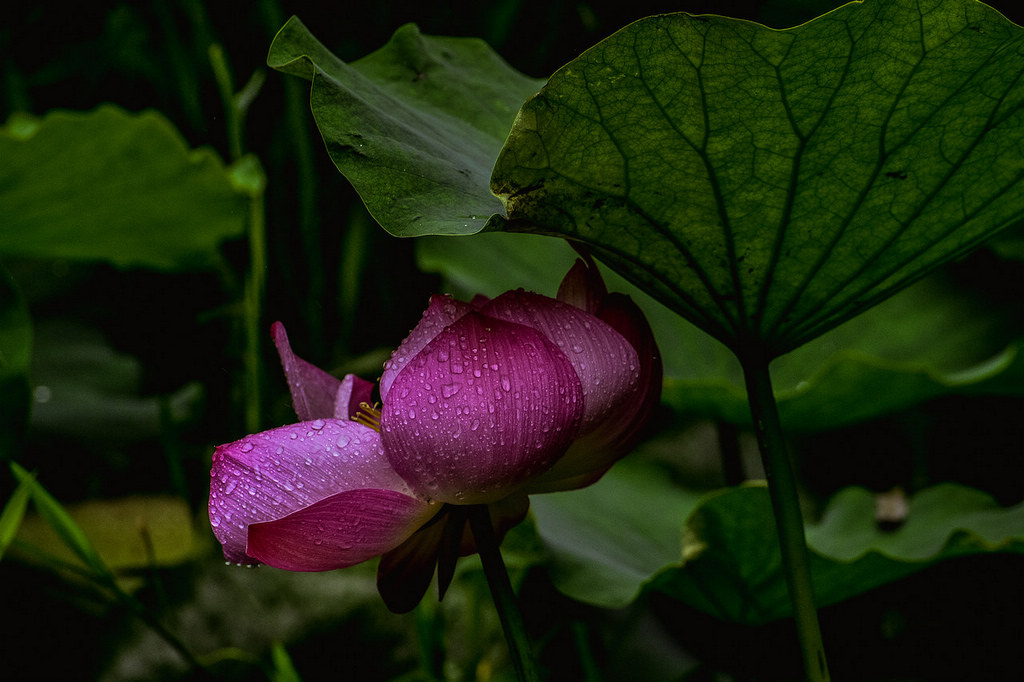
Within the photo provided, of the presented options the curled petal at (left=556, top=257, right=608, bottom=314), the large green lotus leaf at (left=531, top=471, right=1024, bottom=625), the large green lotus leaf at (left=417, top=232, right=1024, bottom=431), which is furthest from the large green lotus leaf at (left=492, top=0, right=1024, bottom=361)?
the large green lotus leaf at (left=417, top=232, right=1024, bottom=431)

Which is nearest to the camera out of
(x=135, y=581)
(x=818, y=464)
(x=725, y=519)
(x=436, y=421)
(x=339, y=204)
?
(x=436, y=421)

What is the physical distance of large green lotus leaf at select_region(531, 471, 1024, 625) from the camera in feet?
2.04

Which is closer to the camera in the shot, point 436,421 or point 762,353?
point 436,421

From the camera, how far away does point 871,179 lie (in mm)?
377

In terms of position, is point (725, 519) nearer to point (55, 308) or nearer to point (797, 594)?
point (797, 594)

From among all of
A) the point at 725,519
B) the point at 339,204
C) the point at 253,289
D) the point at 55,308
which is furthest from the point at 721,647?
the point at 55,308

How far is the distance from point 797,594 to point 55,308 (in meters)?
1.35

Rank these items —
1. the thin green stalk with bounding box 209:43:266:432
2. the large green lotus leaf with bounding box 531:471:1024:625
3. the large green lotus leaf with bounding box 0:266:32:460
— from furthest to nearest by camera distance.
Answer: the thin green stalk with bounding box 209:43:266:432
the large green lotus leaf with bounding box 0:266:32:460
the large green lotus leaf with bounding box 531:471:1024:625

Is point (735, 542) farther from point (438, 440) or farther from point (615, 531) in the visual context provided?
point (438, 440)

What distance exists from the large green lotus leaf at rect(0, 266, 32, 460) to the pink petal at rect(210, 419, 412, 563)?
51cm

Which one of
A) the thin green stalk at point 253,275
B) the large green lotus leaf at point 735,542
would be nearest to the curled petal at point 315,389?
the large green lotus leaf at point 735,542

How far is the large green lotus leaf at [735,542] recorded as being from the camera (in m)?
0.62

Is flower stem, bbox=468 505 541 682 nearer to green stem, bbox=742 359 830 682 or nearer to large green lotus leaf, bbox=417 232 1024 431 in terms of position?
green stem, bbox=742 359 830 682

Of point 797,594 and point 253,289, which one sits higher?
point 797,594
